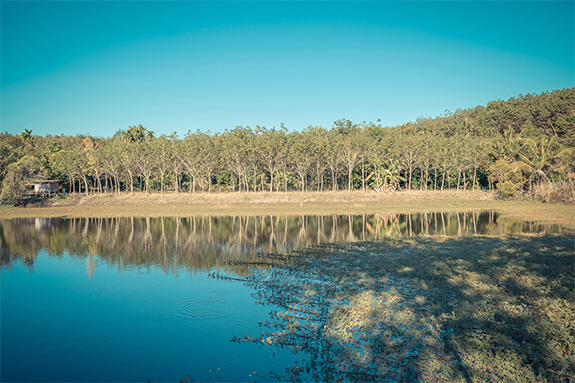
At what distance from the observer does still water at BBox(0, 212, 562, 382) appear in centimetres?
1243

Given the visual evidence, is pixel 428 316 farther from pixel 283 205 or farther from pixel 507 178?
pixel 507 178

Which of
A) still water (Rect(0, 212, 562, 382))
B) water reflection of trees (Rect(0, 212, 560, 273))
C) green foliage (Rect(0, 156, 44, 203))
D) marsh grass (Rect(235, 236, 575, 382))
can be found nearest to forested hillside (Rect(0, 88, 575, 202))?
green foliage (Rect(0, 156, 44, 203))

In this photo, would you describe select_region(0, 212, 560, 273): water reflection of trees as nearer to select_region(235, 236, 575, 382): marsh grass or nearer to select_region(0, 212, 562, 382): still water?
select_region(0, 212, 562, 382): still water

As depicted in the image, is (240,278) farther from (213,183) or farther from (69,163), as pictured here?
(213,183)

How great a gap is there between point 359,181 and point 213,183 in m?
39.4

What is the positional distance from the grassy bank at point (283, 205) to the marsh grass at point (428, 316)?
2826 centimetres

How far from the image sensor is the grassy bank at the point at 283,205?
55.5 metres

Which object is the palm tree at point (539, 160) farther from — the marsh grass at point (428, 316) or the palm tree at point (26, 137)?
the palm tree at point (26, 137)

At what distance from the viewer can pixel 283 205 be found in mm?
65875

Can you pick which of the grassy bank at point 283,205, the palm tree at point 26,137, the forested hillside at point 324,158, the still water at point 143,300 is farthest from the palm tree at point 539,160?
the palm tree at point 26,137

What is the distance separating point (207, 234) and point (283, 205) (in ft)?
93.3

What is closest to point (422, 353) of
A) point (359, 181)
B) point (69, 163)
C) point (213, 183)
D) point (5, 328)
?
point (5, 328)

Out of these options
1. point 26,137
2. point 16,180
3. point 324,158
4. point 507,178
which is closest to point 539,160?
point 507,178

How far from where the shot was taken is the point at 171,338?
1423cm
